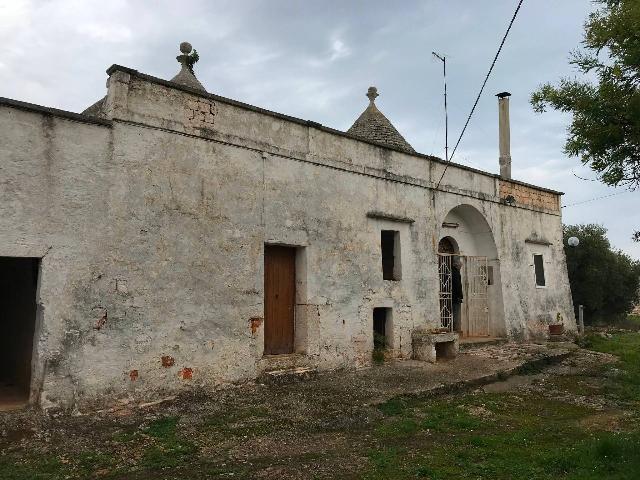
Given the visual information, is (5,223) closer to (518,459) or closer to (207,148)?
(207,148)

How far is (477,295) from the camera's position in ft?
45.6

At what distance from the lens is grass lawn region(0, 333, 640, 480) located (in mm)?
4758

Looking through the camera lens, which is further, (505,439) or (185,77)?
(185,77)

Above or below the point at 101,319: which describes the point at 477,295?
above

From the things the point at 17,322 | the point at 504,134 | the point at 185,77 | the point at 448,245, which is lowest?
the point at 17,322

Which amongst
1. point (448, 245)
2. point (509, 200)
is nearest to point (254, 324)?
point (448, 245)

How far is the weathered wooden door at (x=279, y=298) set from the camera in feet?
29.2

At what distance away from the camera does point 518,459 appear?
5074 millimetres

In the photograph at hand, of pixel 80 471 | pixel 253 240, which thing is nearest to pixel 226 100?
pixel 253 240

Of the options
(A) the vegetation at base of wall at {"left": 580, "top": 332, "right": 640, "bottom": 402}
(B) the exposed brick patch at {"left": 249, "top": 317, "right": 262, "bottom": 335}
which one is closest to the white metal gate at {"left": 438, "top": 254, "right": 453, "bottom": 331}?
(A) the vegetation at base of wall at {"left": 580, "top": 332, "right": 640, "bottom": 402}

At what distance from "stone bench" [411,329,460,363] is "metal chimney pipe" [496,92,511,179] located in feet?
22.7

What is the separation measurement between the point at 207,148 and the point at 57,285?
300 centimetres

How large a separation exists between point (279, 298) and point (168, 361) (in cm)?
244

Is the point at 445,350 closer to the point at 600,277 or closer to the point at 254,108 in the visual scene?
the point at 254,108
